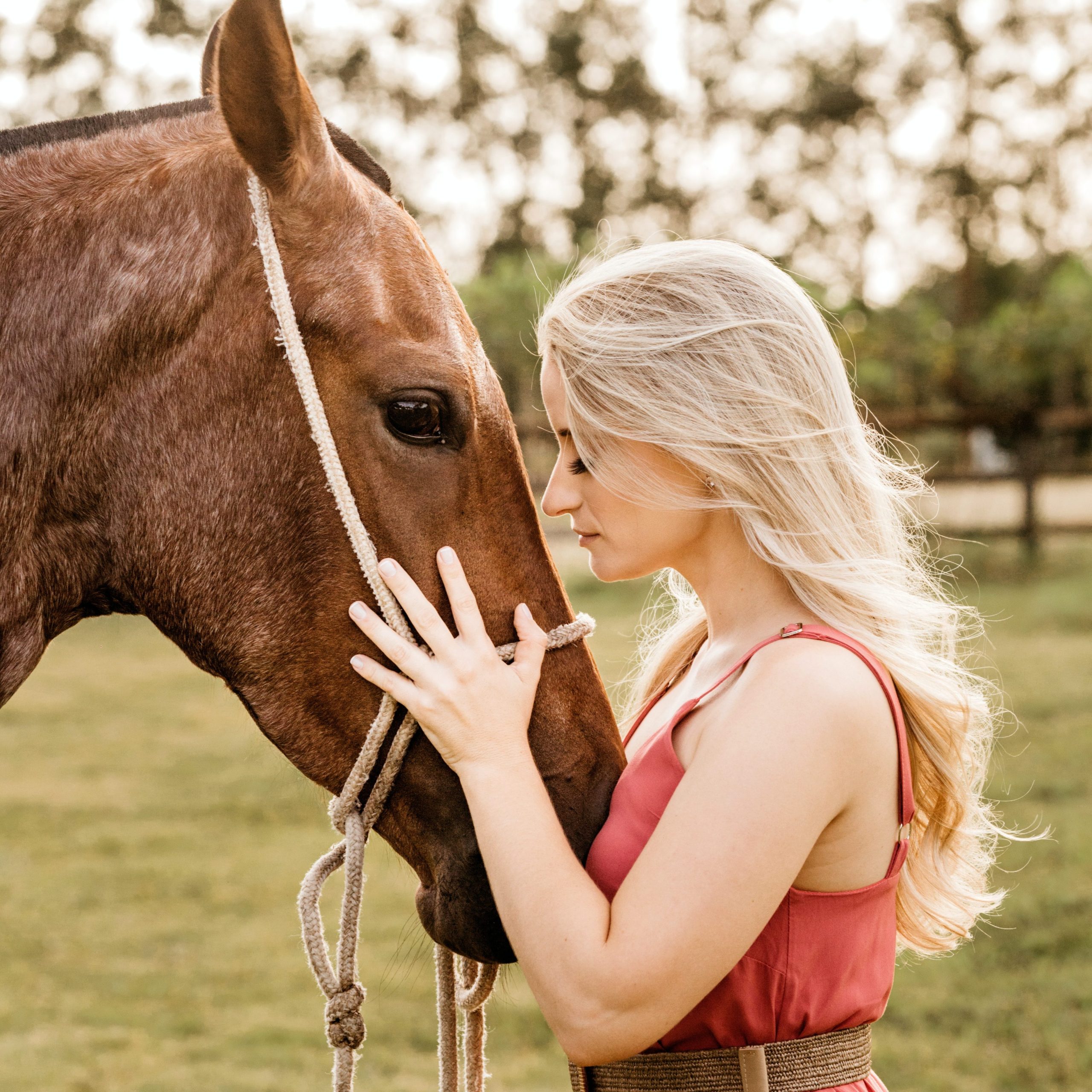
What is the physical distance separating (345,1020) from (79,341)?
40.1 inches

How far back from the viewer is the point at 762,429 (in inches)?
63.9

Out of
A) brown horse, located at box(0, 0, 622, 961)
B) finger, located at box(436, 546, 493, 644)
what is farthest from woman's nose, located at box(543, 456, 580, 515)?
finger, located at box(436, 546, 493, 644)

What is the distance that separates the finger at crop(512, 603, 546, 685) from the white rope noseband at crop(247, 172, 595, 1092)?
0.02 m

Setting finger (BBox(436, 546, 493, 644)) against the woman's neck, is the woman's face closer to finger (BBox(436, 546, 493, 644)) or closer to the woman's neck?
the woman's neck

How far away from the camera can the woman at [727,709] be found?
4.66ft

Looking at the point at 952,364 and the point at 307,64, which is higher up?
the point at 307,64

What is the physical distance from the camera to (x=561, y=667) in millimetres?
1668

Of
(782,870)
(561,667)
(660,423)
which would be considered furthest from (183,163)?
(782,870)

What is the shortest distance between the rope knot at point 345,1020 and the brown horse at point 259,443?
0.59ft

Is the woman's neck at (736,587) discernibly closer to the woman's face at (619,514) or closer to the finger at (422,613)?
the woman's face at (619,514)

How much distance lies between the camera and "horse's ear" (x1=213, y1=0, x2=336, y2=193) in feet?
4.81

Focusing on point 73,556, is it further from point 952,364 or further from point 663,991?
point 952,364

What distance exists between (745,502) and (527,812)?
1.77 feet

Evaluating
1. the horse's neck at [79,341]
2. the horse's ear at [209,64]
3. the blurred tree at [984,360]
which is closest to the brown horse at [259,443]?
the horse's neck at [79,341]
